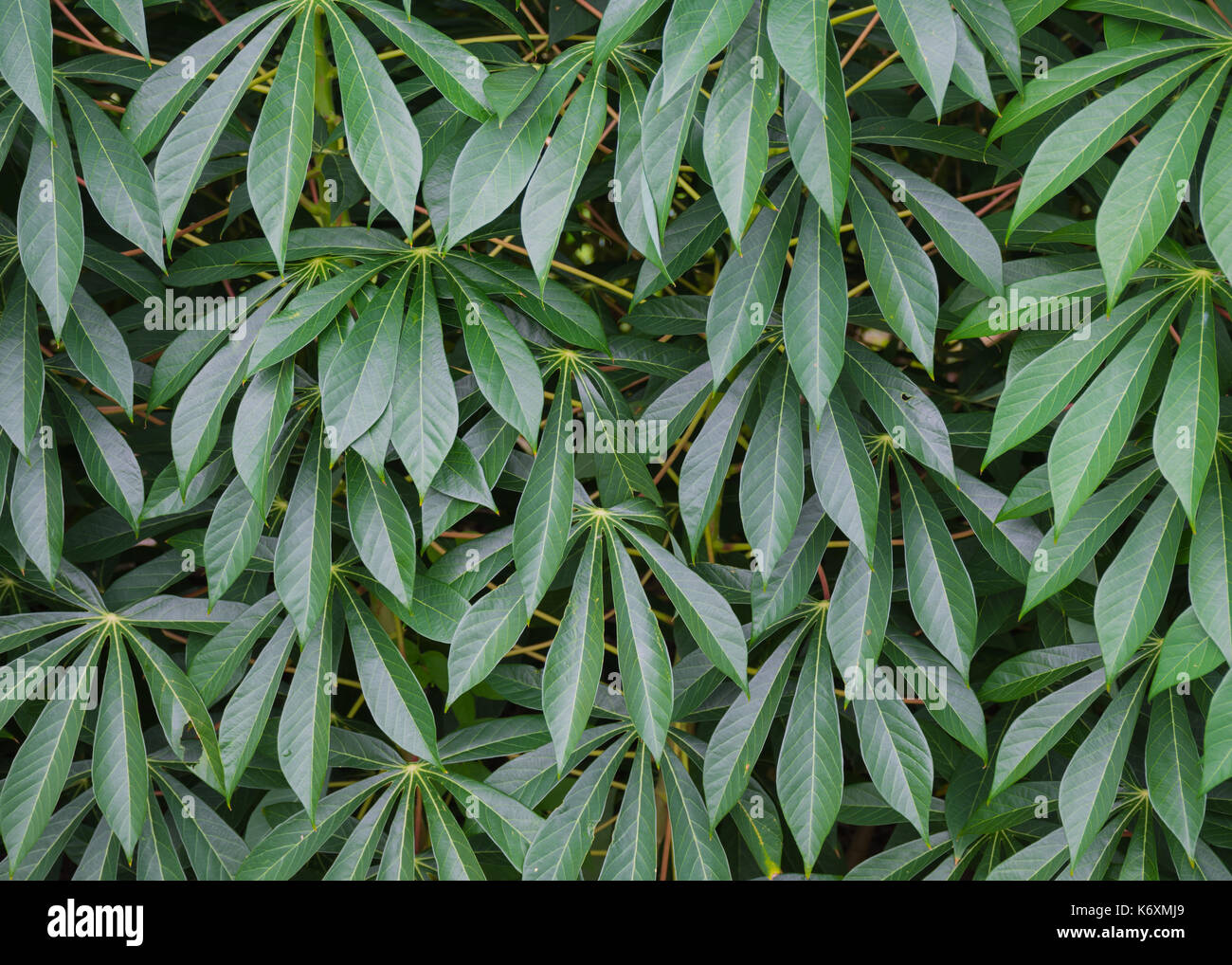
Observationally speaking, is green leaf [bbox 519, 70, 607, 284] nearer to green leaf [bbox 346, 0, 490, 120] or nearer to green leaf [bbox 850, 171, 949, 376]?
green leaf [bbox 346, 0, 490, 120]

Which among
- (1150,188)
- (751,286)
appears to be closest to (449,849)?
(751,286)

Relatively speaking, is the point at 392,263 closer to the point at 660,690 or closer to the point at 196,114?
the point at 196,114

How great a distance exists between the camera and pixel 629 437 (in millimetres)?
1360

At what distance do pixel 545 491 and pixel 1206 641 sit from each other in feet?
2.60

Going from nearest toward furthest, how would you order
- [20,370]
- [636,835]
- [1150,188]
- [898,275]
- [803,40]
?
[803,40]
[1150,188]
[898,275]
[20,370]
[636,835]

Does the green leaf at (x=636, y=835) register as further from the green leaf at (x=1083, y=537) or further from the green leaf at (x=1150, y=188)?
the green leaf at (x=1150, y=188)

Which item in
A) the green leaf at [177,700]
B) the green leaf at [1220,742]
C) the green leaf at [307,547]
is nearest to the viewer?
the green leaf at [1220,742]

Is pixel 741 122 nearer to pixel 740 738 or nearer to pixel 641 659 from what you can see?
pixel 641 659

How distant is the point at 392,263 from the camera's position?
128cm

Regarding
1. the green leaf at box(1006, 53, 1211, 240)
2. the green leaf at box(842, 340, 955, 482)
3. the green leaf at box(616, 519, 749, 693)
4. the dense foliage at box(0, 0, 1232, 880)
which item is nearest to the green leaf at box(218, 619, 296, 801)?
the dense foliage at box(0, 0, 1232, 880)

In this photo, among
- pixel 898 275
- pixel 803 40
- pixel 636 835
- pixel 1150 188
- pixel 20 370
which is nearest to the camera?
pixel 803 40

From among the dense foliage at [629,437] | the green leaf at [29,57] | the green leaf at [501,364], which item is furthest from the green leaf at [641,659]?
the green leaf at [29,57]

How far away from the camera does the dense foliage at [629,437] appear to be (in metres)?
1.13
